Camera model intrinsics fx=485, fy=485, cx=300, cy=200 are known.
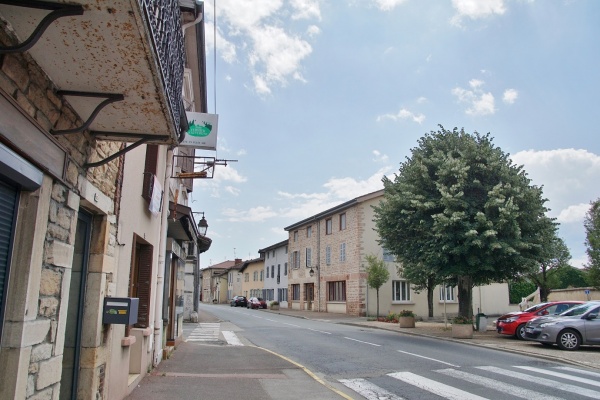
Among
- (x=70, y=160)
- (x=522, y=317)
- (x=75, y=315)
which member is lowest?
(x=522, y=317)

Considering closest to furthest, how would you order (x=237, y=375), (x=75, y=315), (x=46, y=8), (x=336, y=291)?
(x=46, y=8), (x=75, y=315), (x=237, y=375), (x=336, y=291)

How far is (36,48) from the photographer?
3.25 meters

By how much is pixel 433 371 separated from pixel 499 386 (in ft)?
5.65

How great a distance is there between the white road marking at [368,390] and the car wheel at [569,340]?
7.88 meters

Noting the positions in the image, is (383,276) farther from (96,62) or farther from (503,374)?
(96,62)

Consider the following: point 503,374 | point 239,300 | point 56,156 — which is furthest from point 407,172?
point 239,300

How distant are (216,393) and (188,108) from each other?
8603mm

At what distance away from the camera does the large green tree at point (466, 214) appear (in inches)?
671

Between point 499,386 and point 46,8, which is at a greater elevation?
point 46,8

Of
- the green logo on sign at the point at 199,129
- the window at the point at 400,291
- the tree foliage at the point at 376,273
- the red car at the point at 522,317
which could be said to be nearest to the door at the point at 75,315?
the green logo on sign at the point at 199,129

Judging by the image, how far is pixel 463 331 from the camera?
57.5ft

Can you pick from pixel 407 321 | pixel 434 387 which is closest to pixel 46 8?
pixel 434 387

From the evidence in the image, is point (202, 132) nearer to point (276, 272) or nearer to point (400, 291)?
point (400, 291)

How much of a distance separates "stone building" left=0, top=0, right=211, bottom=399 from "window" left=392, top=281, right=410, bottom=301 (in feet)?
96.8
